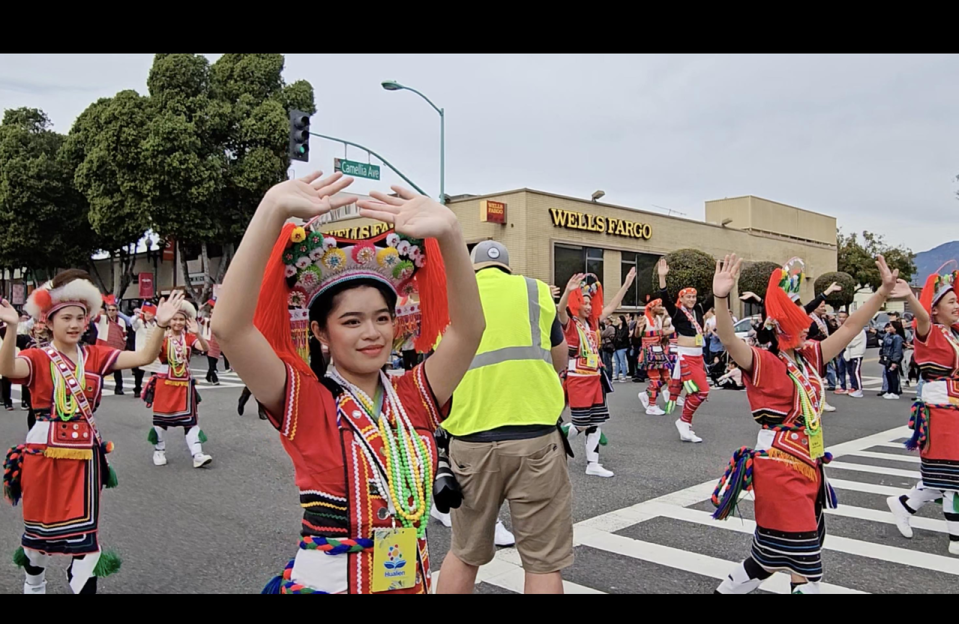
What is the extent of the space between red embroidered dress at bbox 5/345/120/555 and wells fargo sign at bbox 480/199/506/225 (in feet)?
67.8

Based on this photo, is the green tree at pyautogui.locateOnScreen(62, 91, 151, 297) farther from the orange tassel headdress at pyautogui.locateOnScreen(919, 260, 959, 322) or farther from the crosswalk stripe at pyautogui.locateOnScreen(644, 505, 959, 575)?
the orange tassel headdress at pyautogui.locateOnScreen(919, 260, 959, 322)

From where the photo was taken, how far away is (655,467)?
306 inches

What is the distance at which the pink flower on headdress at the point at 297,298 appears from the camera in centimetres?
227

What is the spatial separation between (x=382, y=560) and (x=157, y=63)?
1147 inches

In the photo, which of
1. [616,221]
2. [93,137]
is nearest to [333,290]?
[616,221]

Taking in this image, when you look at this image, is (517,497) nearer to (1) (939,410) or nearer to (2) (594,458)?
(1) (939,410)

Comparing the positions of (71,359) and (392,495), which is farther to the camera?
(71,359)

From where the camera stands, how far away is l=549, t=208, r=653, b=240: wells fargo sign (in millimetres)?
25984

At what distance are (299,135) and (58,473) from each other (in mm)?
12277

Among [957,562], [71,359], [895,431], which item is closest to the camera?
[71,359]

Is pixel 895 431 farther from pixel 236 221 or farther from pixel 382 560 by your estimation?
pixel 236 221

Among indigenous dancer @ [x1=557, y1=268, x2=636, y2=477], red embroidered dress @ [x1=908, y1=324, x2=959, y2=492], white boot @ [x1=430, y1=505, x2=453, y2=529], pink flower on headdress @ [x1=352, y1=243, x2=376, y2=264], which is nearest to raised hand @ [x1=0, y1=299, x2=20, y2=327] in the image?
pink flower on headdress @ [x1=352, y1=243, x2=376, y2=264]

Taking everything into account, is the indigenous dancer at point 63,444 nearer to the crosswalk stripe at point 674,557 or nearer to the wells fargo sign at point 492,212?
the crosswalk stripe at point 674,557

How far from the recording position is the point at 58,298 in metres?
A: 4.14
